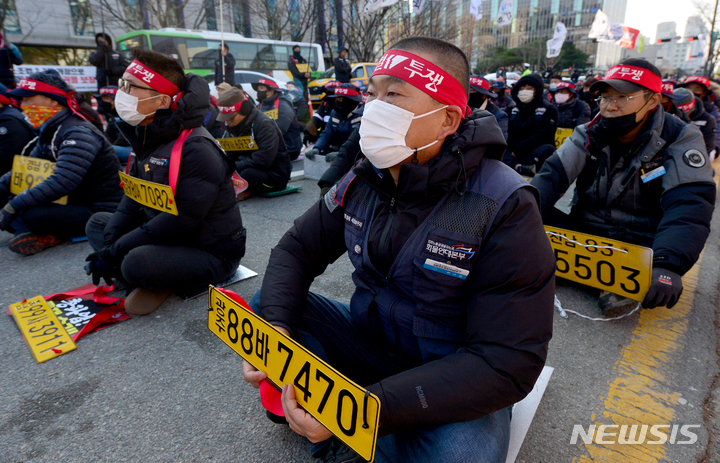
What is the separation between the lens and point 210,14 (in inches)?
999

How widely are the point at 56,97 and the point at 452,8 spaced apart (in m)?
31.2

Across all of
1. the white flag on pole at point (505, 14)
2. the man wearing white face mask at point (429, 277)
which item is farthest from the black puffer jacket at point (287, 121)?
the white flag on pole at point (505, 14)

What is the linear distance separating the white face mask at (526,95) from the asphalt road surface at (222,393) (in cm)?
412

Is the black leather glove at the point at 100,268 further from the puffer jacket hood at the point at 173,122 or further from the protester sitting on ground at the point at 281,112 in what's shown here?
the protester sitting on ground at the point at 281,112

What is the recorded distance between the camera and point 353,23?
26469 mm

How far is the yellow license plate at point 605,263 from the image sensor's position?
2.70 m

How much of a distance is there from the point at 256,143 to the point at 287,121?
2.14 meters

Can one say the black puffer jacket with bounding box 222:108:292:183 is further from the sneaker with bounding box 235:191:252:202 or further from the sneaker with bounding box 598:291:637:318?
the sneaker with bounding box 598:291:637:318

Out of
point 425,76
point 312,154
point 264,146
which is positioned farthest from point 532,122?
point 425,76

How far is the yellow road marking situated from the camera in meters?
1.88

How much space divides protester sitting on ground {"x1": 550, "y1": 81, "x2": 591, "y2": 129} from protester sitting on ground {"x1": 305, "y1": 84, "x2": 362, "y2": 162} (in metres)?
4.02

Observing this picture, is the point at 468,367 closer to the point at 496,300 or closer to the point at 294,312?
the point at 496,300

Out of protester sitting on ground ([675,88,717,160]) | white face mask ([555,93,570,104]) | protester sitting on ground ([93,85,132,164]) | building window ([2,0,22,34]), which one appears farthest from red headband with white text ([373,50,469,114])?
building window ([2,0,22,34])

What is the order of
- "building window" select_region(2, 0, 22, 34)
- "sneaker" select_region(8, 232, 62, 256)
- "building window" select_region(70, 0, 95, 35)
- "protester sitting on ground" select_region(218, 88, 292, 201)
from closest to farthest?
"sneaker" select_region(8, 232, 62, 256), "protester sitting on ground" select_region(218, 88, 292, 201), "building window" select_region(2, 0, 22, 34), "building window" select_region(70, 0, 95, 35)
